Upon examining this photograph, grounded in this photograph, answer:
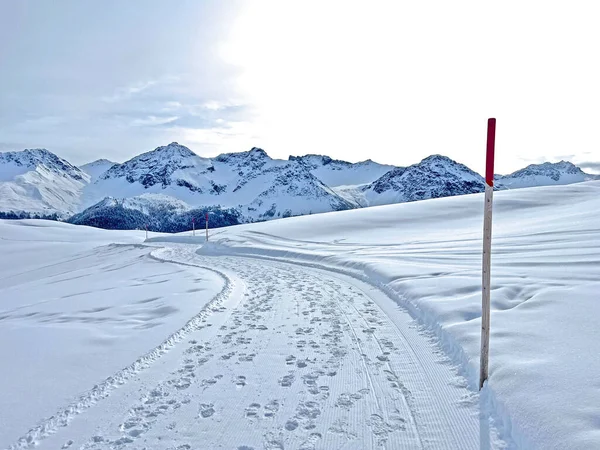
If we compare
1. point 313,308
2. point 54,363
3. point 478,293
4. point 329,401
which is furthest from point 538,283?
point 54,363

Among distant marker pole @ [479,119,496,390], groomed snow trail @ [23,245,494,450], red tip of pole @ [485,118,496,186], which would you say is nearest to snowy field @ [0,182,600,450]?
groomed snow trail @ [23,245,494,450]

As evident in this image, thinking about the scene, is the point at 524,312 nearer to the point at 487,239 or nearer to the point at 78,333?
the point at 487,239

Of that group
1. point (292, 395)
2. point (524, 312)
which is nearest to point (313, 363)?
point (292, 395)

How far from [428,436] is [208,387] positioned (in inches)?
90.1

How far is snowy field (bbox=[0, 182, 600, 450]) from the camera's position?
359cm

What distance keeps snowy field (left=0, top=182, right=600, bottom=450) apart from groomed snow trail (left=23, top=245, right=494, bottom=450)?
2 cm

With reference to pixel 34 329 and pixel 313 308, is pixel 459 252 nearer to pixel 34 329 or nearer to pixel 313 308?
pixel 313 308

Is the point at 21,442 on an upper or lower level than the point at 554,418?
lower

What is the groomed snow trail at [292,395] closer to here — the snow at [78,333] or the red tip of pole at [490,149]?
the snow at [78,333]

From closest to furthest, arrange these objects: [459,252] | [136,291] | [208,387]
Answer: [208,387] → [136,291] → [459,252]

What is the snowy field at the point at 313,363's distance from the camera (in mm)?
3590

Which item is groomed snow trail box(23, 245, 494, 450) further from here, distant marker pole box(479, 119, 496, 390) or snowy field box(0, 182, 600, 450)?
distant marker pole box(479, 119, 496, 390)

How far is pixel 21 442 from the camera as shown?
3.55 meters

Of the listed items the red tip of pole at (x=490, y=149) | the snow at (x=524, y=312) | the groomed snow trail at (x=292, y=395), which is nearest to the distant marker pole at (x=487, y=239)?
the red tip of pole at (x=490, y=149)
